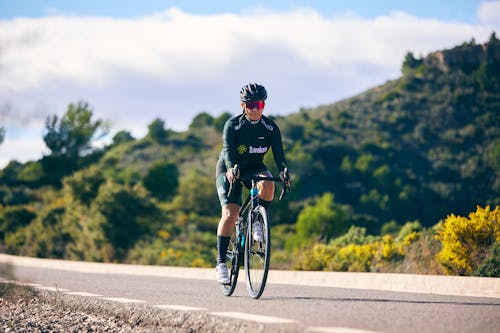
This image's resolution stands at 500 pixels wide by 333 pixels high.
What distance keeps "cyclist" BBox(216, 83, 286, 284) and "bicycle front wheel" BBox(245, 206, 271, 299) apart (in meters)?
0.09

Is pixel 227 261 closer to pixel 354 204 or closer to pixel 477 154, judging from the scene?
pixel 354 204

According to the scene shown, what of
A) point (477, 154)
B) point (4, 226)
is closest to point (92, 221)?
point (4, 226)

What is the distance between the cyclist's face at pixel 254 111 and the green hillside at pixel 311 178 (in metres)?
5.52

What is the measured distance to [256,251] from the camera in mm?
8352

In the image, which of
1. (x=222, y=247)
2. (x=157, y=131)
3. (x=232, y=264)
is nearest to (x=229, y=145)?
(x=222, y=247)

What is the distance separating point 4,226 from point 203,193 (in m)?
24.7

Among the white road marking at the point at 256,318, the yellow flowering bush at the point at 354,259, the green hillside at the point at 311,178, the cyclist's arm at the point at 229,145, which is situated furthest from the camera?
the green hillside at the point at 311,178

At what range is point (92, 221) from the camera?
4050cm

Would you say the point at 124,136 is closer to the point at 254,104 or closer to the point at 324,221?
the point at 324,221

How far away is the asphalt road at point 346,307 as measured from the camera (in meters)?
5.80

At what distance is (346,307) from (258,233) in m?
1.40

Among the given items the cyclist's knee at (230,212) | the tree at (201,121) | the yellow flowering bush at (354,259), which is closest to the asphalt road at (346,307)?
the cyclist's knee at (230,212)

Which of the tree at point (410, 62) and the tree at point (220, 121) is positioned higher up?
the tree at point (410, 62)

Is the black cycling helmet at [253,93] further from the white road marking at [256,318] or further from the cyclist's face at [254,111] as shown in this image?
the white road marking at [256,318]
